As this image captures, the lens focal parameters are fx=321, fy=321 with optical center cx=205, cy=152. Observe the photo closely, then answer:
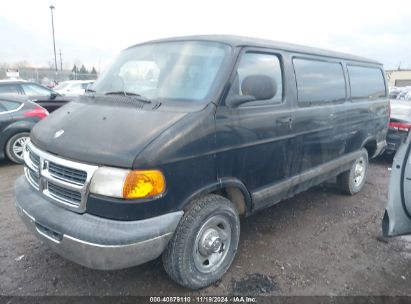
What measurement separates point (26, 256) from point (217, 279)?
201 cm

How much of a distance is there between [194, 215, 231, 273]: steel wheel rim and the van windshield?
1.11m

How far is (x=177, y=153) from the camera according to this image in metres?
2.43

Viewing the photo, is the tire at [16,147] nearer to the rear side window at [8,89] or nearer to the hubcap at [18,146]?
the hubcap at [18,146]

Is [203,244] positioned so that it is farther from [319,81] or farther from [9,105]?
[9,105]

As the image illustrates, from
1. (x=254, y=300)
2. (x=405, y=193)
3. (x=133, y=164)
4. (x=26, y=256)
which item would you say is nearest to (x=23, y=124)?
(x=26, y=256)

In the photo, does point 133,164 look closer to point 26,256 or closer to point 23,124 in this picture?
point 26,256

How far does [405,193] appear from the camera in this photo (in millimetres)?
3035

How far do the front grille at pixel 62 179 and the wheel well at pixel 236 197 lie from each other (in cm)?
121

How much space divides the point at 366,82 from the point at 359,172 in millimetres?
1493

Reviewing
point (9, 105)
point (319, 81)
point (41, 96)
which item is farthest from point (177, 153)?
point (41, 96)

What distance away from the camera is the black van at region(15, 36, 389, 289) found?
7.59 feet

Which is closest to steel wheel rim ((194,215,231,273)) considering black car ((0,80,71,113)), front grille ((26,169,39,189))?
front grille ((26,169,39,189))

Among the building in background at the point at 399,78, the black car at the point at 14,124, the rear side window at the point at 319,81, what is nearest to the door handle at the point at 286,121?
the rear side window at the point at 319,81

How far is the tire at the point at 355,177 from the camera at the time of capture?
5.18m
